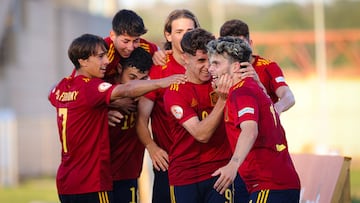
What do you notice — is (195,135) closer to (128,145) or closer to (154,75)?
(154,75)

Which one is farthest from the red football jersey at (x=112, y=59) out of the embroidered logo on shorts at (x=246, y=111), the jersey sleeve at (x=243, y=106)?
the embroidered logo on shorts at (x=246, y=111)

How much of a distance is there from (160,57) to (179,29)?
1.16 feet

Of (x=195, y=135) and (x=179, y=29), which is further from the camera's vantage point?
(x=179, y=29)

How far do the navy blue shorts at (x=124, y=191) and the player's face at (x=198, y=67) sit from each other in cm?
151

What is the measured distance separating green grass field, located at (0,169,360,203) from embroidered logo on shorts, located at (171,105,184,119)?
1026 cm

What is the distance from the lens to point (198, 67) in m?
8.70

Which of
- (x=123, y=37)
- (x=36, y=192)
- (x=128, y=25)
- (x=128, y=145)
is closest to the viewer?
(x=128, y=25)

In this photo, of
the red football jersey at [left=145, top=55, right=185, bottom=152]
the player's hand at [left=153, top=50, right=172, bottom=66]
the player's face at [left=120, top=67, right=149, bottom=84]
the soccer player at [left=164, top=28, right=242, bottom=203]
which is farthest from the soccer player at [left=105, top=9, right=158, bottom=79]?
the soccer player at [left=164, top=28, right=242, bottom=203]

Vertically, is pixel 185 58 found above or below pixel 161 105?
above

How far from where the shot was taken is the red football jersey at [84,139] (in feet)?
28.7

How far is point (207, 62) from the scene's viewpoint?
28.5ft

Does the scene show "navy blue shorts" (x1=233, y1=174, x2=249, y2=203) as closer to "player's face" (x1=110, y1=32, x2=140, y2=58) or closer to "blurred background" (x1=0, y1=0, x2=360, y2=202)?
"player's face" (x1=110, y1=32, x2=140, y2=58)

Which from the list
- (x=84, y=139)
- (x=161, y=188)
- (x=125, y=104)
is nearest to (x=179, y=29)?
(x=125, y=104)

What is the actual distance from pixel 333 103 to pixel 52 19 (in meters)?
13.0
